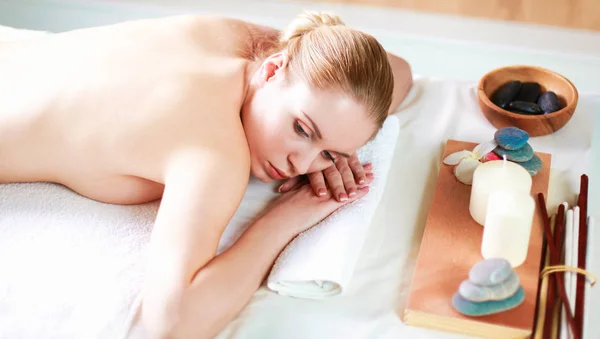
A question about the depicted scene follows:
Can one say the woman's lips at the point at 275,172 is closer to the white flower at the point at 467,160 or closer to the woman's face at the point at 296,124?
the woman's face at the point at 296,124

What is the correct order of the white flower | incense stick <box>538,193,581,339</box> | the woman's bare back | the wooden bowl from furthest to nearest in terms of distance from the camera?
the wooden bowl
the white flower
the woman's bare back
incense stick <box>538,193,581,339</box>

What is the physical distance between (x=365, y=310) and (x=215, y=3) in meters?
1.86

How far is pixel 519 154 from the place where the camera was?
1643mm

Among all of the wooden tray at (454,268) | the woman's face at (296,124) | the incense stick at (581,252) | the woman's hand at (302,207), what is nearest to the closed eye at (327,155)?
the woman's face at (296,124)

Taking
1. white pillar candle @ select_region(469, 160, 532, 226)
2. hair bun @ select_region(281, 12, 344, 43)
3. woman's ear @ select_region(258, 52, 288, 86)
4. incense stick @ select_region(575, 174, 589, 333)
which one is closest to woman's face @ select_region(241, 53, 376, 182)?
woman's ear @ select_region(258, 52, 288, 86)

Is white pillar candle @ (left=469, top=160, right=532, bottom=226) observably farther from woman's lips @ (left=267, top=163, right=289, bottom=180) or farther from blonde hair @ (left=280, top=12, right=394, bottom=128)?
woman's lips @ (left=267, top=163, right=289, bottom=180)

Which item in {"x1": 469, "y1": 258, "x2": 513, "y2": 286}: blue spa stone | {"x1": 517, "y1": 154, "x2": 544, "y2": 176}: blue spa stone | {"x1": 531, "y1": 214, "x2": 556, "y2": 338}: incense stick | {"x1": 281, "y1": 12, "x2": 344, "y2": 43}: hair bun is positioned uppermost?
{"x1": 281, "y1": 12, "x2": 344, "y2": 43}: hair bun

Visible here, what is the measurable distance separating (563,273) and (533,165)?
340mm

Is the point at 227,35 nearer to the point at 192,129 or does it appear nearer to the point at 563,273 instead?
the point at 192,129

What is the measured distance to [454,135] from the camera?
1.84 m

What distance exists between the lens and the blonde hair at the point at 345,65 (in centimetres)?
139

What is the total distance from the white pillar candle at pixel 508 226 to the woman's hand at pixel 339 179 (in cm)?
31

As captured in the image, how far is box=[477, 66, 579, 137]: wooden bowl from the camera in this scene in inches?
70.5

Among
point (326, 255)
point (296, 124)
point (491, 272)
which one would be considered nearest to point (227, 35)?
point (296, 124)
